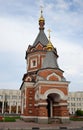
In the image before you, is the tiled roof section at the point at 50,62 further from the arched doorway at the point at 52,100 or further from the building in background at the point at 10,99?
the building in background at the point at 10,99

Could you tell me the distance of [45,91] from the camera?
34.9 metres

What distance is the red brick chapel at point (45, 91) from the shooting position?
34.7 meters

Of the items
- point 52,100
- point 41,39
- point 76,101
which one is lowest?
point 76,101

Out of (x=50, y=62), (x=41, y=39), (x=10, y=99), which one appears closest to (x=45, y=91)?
(x=50, y=62)

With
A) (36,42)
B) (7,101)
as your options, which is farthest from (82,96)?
(36,42)

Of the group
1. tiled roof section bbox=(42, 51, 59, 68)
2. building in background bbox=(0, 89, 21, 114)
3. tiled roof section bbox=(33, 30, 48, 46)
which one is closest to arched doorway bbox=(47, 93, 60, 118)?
tiled roof section bbox=(42, 51, 59, 68)

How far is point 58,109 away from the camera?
1439 inches

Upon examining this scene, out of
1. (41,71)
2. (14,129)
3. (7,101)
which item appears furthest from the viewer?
(7,101)

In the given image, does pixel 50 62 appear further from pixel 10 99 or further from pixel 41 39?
pixel 10 99

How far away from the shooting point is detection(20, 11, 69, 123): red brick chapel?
34.7 m

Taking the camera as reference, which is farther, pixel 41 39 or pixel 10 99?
pixel 10 99

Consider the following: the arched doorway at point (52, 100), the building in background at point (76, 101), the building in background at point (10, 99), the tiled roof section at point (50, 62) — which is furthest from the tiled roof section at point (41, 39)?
the building in background at point (76, 101)

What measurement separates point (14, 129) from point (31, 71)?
21430 millimetres

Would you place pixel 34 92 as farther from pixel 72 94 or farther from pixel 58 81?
pixel 72 94
